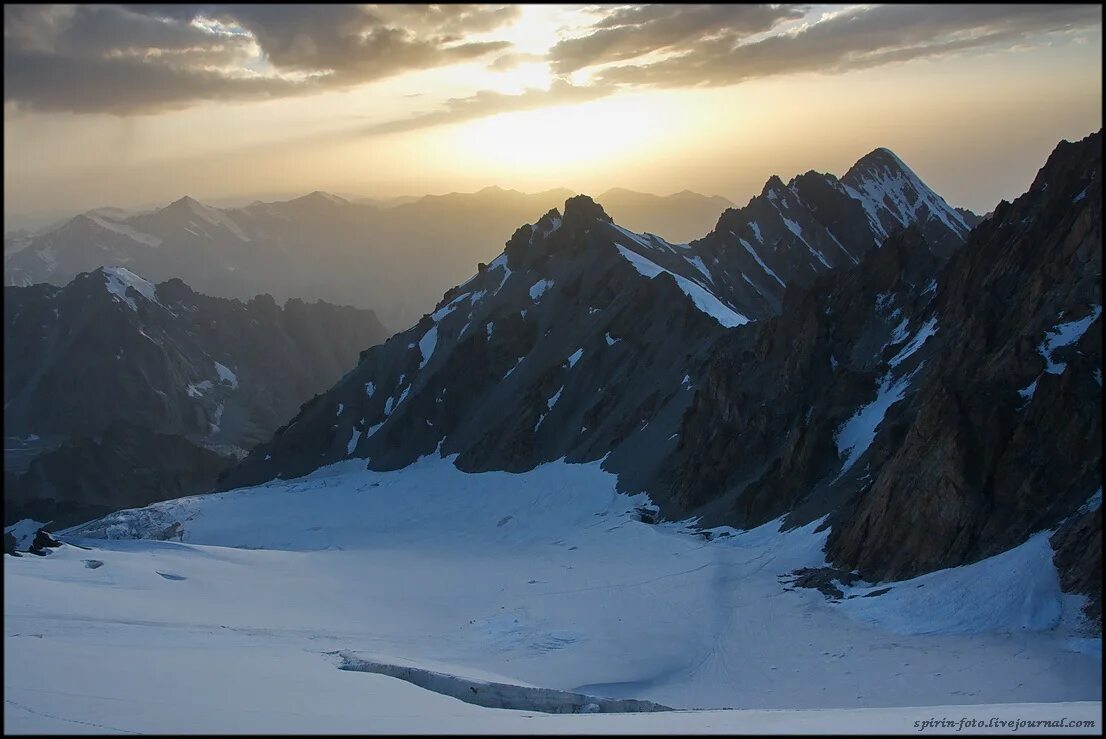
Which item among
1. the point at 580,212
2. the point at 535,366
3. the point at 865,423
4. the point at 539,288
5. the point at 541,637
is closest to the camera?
the point at 541,637

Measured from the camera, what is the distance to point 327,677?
82.0 feet

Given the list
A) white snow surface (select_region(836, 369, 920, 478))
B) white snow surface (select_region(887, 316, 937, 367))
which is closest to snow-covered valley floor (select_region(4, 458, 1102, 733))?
white snow surface (select_region(836, 369, 920, 478))

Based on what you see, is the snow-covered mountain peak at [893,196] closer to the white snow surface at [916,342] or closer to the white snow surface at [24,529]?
the white snow surface at [916,342]

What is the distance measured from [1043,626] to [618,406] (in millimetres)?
53157

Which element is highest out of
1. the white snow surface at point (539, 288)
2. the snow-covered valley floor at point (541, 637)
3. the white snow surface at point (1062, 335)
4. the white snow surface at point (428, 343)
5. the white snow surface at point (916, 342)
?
the white snow surface at point (539, 288)

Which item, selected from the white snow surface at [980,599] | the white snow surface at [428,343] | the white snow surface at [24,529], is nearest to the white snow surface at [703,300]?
the white snow surface at [428,343]

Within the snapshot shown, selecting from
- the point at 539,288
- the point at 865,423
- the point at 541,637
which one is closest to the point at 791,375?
the point at 865,423

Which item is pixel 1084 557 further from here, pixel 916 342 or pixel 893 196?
pixel 893 196

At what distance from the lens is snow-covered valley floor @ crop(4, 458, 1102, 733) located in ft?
63.1

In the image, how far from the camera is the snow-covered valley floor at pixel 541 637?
19.2 meters

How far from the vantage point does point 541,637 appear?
40.8m

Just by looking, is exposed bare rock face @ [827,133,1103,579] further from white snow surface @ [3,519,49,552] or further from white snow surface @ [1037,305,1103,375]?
white snow surface @ [3,519,49,552]

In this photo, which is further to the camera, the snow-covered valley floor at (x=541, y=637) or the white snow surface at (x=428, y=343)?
the white snow surface at (x=428, y=343)

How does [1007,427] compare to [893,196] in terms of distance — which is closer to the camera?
[1007,427]
